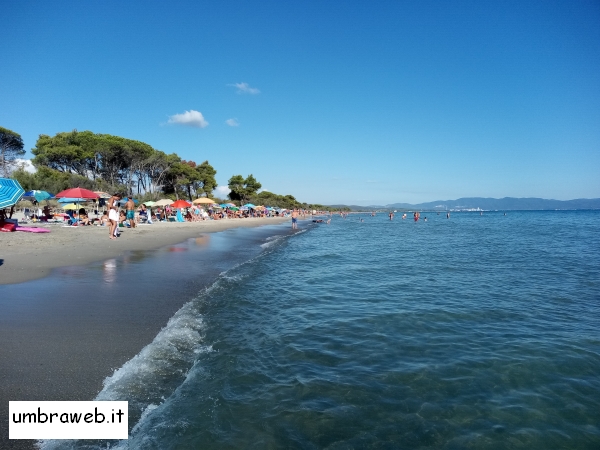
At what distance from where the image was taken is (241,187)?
77.6 m

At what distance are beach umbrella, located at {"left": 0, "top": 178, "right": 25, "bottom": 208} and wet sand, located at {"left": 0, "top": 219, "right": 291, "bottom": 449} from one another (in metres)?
3.14

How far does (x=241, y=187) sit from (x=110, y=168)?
102 ft

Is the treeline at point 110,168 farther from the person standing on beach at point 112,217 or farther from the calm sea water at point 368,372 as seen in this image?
the calm sea water at point 368,372

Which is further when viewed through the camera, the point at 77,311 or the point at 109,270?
the point at 109,270

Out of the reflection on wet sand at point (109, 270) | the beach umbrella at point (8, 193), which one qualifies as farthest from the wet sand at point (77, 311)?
the beach umbrella at point (8, 193)

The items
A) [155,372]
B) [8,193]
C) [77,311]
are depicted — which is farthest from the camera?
[8,193]

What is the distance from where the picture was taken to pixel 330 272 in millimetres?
11945

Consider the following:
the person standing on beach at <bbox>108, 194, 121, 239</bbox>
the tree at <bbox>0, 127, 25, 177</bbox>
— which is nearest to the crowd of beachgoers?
the person standing on beach at <bbox>108, 194, 121, 239</bbox>

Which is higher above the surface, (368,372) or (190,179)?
(190,179)

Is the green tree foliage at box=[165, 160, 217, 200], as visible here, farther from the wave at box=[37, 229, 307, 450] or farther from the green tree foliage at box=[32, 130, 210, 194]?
the wave at box=[37, 229, 307, 450]

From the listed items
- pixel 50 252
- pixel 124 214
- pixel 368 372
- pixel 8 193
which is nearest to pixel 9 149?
pixel 124 214

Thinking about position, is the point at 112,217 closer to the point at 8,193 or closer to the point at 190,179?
the point at 8,193

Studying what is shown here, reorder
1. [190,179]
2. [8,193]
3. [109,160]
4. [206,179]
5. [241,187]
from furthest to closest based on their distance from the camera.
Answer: [241,187], [206,179], [190,179], [109,160], [8,193]

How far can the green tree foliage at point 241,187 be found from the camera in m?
77.4
